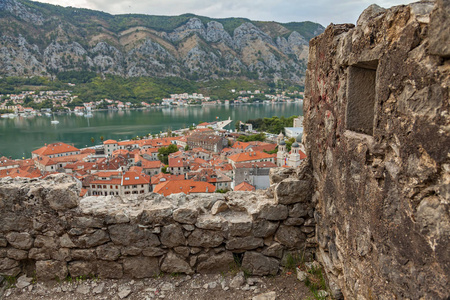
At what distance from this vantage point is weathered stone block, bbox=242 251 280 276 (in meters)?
4.19

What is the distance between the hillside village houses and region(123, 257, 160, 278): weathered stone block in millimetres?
10981

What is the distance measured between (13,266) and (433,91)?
527cm

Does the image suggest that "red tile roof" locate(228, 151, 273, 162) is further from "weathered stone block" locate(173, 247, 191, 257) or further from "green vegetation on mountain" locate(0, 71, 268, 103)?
"green vegetation on mountain" locate(0, 71, 268, 103)

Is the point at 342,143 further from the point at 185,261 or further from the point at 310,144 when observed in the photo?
the point at 185,261

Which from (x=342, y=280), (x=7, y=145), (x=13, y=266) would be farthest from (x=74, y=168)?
(x=342, y=280)

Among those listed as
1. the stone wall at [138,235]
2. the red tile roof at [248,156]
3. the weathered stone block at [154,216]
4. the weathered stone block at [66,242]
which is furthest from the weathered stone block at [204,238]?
the red tile roof at [248,156]

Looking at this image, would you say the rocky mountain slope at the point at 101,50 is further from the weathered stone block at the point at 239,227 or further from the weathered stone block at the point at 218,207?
the weathered stone block at the point at 239,227

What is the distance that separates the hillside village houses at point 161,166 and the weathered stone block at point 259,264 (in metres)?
11.5

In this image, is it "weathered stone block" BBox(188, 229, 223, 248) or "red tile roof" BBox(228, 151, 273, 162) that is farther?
"red tile roof" BBox(228, 151, 273, 162)

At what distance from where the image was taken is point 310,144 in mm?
4051

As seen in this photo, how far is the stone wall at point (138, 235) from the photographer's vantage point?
411cm

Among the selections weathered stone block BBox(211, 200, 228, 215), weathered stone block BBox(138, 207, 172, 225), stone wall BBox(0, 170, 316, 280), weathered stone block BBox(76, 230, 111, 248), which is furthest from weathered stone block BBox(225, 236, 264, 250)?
weathered stone block BBox(76, 230, 111, 248)

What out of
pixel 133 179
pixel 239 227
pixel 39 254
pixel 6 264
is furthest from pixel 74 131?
pixel 239 227

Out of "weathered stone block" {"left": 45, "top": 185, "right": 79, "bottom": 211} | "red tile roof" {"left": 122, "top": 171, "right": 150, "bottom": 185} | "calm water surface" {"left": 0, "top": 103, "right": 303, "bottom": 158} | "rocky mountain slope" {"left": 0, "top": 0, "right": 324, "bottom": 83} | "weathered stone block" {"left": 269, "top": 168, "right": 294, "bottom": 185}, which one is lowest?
"calm water surface" {"left": 0, "top": 103, "right": 303, "bottom": 158}
